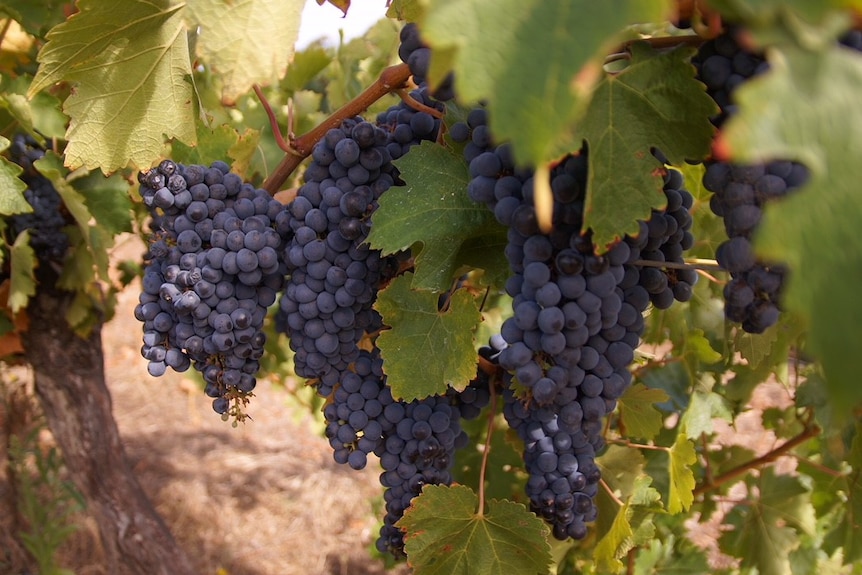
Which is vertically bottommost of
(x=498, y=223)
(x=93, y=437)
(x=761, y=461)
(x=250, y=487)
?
(x=250, y=487)

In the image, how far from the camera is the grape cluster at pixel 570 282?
829 millimetres

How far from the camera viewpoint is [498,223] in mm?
1042

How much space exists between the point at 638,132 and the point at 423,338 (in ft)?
1.54

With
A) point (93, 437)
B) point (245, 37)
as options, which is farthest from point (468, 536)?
point (93, 437)

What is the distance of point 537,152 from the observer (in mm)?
→ 487

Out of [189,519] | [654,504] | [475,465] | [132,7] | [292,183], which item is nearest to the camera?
[132,7]

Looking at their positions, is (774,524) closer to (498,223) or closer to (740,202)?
(498,223)

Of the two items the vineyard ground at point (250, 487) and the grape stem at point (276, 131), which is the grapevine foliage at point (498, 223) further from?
the vineyard ground at point (250, 487)

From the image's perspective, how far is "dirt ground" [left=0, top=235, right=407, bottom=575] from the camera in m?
3.61

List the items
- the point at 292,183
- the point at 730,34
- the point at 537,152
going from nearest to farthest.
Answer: the point at 537,152
the point at 730,34
the point at 292,183

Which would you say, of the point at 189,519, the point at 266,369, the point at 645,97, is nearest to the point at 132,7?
the point at 645,97

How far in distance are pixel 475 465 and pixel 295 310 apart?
0.96 m

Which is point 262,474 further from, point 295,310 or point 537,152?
point 537,152

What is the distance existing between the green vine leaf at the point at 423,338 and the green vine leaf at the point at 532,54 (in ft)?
1.87
